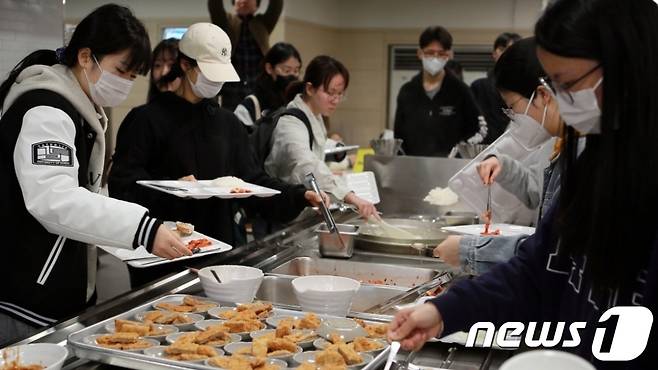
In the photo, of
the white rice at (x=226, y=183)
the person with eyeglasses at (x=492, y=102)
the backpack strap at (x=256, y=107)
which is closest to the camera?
the white rice at (x=226, y=183)

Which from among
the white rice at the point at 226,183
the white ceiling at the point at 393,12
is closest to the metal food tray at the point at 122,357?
the white rice at the point at 226,183

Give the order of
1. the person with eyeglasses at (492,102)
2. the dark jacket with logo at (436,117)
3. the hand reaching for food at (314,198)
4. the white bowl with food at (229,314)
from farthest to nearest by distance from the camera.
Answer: the person with eyeglasses at (492,102) → the dark jacket with logo at (436,117) → the hand reaching for food at (314,198) → the white bowl with food at (229,314)

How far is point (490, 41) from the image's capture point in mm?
8750

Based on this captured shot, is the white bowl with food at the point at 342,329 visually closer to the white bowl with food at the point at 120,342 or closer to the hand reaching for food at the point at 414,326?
the hand reaching for food at the point at 414,326

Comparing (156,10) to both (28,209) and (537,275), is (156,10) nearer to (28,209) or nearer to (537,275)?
(28,209)

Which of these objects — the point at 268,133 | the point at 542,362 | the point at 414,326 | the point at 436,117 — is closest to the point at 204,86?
the point at 268,133

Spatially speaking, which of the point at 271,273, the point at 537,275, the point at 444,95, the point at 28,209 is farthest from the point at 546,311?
the point at 444,95

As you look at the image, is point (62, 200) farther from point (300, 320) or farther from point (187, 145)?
point (187, 145)

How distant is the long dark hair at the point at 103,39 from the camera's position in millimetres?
1945

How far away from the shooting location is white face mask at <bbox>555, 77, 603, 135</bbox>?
3.75 feet

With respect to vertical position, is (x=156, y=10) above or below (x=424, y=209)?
above

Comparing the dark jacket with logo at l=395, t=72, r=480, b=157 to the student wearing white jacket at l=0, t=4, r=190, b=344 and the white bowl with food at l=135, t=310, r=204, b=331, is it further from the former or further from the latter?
the white bowl with food at l=135, t=310, r=204, b=331

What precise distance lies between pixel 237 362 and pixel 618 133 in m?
0.81

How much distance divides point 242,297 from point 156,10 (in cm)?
682
